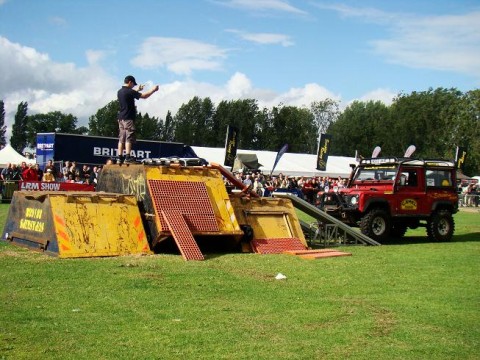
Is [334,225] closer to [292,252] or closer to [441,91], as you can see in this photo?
[292,252]

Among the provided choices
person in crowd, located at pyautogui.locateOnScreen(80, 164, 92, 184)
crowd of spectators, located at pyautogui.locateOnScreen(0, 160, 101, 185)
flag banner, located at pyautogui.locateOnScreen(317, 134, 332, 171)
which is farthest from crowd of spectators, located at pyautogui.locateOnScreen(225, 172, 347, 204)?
flag banner, located at pyautogui.locateOnScreen(317, 134, 332, 171)

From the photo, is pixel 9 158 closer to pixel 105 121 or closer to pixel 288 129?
pixel 105 121

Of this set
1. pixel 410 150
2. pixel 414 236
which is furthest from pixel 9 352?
pixel 410 150

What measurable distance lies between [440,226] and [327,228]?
472cm

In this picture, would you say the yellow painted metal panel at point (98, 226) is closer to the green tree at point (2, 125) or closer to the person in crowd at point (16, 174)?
the person in crowd at point (16, 174)

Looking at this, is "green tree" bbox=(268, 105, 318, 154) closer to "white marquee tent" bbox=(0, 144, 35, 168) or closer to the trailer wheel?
"white marquee tent" bbox=(0, 144, 35, 168)

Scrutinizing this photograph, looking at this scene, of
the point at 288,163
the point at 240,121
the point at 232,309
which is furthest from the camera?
the point at 240,121

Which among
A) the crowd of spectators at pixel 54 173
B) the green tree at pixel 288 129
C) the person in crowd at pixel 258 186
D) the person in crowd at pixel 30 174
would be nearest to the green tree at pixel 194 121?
the green tree at pixel 288 129

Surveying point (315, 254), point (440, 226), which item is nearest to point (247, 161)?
point (440, 226)

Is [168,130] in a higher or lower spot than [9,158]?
higher

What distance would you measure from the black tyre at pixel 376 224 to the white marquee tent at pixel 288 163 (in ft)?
87.1

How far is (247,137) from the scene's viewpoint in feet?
328

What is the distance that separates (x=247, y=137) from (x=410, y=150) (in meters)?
78.6

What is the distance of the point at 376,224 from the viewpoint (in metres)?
16.7
